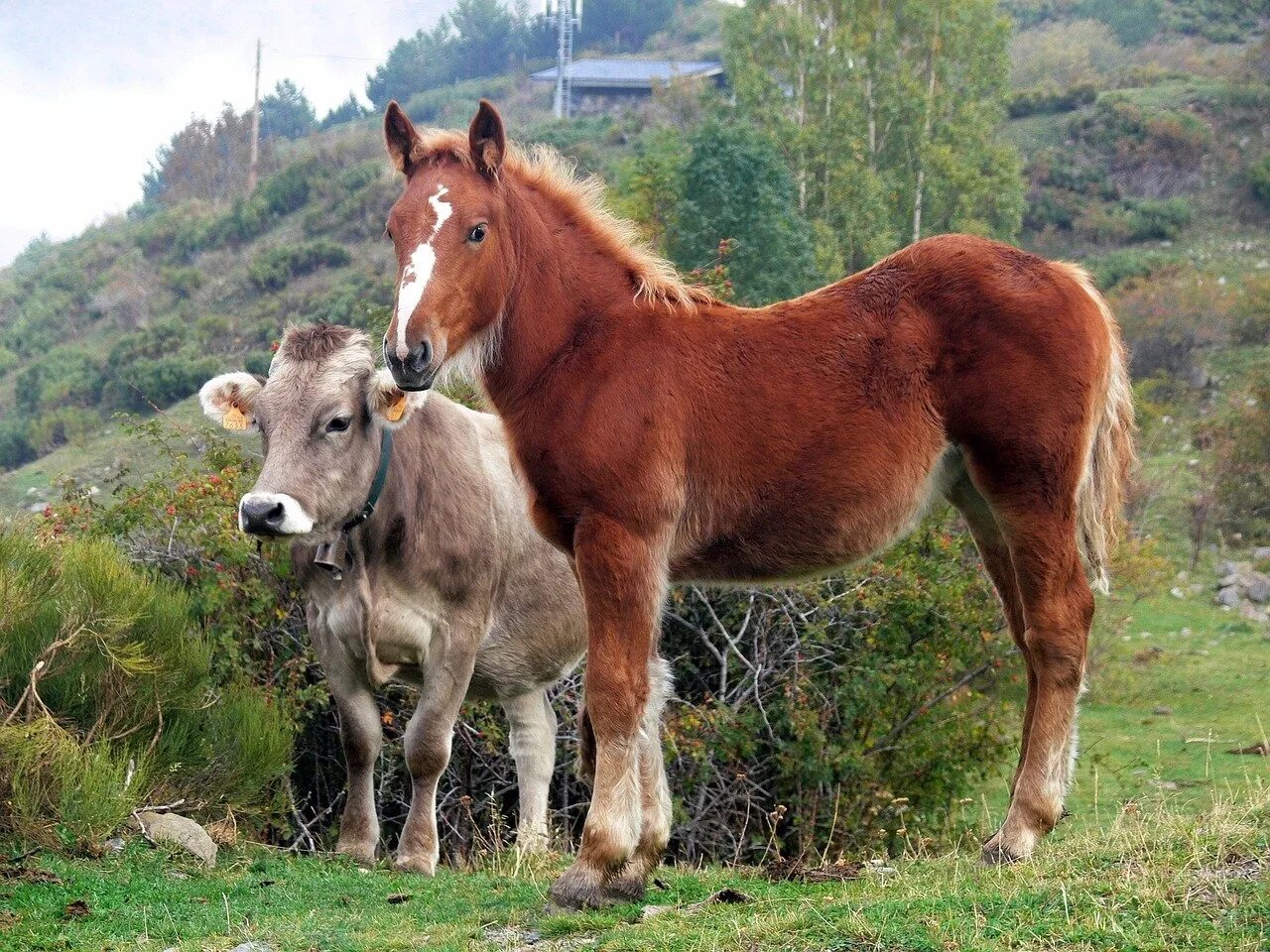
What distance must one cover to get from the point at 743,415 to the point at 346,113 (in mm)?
101746

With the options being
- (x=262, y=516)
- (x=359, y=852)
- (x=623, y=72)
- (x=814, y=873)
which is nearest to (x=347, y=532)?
(x=262, y=516)

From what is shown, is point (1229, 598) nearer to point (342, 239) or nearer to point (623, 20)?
point (342, 239)

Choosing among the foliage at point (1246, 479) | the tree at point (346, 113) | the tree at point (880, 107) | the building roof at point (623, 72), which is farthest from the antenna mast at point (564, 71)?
the foliage at point (1246, 479)

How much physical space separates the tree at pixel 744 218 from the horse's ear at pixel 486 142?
86.7ft

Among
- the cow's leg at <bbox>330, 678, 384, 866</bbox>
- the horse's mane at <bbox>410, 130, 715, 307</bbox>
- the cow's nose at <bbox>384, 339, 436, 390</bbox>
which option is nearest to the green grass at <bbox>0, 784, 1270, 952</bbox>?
the cow's leg at <bbox>330, 678, 384, 866</bbox>

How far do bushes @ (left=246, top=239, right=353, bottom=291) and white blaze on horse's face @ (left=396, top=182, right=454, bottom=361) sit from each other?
144 ft

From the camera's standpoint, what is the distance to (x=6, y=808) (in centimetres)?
673

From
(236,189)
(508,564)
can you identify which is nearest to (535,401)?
(508,564)

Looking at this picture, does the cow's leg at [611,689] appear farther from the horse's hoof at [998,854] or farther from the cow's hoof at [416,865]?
the cow's hoof at [416,865]

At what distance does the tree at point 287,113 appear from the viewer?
99.1 meters

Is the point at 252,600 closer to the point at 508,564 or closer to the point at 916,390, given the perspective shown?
the point at 508,564

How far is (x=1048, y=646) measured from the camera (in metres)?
5.76

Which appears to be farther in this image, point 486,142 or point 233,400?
point 233,400

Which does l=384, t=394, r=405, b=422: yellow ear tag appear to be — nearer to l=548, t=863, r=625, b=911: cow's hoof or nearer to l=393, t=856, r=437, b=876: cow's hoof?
l=393, t=856, r=437, b=876: cow's hoof
